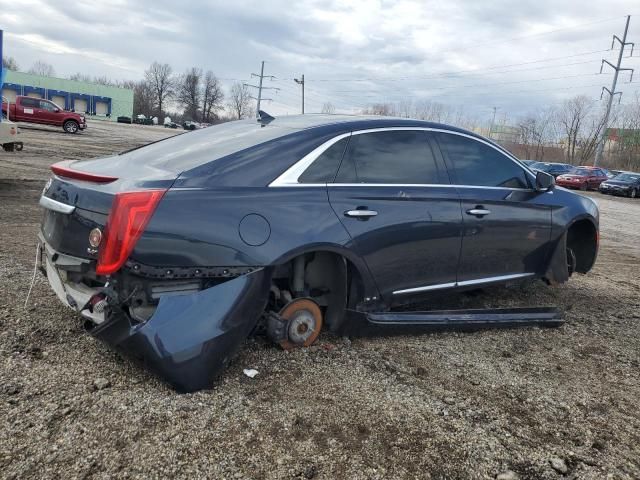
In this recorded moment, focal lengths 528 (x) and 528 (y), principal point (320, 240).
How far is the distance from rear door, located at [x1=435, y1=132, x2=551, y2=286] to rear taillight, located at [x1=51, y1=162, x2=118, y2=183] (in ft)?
7.92

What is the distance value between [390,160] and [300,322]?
129cm

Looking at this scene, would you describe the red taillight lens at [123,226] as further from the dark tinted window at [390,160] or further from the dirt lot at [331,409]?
the dark tinted window at [390,160]

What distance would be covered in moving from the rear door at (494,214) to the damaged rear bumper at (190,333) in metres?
1.94

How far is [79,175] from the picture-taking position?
3002mm

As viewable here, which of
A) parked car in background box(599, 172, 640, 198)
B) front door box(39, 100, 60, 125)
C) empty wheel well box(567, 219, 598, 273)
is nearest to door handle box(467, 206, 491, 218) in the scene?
empty wheel well box(567, 219, 598, 273)

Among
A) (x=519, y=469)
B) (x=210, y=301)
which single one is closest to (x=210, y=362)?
(x=210, y=301)

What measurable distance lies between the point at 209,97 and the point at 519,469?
113864mm

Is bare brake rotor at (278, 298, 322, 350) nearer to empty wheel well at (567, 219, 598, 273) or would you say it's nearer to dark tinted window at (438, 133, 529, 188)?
dark tinted window at (438, 133, 529, 188)

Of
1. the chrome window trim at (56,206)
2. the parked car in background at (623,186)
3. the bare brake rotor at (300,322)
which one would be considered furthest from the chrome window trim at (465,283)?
the parked car in background at (623,186)

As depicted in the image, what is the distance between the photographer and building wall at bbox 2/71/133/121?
265ft

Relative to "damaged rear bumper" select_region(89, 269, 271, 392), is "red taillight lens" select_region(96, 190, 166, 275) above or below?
above

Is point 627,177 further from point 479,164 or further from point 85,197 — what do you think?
point 85,197

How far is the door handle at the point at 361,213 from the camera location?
3338 mm

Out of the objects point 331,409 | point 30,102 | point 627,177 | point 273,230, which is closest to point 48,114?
point 30,102
